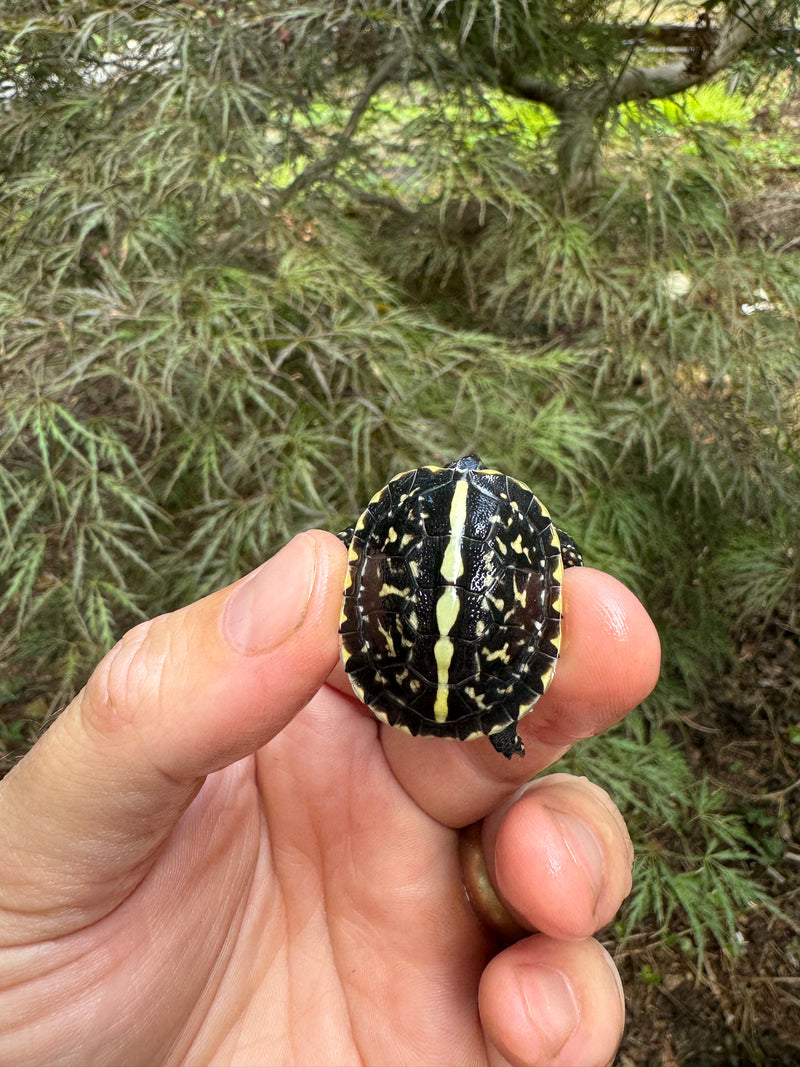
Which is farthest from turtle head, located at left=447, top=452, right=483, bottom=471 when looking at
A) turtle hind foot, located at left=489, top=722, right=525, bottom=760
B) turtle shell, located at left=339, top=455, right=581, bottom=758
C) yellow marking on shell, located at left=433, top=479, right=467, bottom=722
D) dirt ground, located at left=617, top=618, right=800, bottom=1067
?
dirt ground, located at left=617, top=618, right=800, bottom=1067

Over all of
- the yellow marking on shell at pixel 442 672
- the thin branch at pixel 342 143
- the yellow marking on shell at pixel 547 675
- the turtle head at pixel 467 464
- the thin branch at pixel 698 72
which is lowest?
the yellow marking on shell at pixel 547 675

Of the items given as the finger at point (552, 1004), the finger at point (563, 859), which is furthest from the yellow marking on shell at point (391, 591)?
the finger at point (552, 1004)

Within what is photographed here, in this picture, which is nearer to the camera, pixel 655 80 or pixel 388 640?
pixel 388 640

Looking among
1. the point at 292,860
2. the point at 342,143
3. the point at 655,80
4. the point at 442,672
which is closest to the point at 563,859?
the point at 442,672

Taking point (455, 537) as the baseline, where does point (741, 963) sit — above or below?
below

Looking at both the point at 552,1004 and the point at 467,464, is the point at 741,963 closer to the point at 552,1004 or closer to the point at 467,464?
the point at 552,1004

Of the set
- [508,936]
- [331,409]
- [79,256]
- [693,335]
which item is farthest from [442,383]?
[508,936]

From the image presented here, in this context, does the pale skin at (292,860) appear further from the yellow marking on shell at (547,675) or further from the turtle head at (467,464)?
the turtle head at (467,464)

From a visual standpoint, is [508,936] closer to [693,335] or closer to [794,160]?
[693,335]
